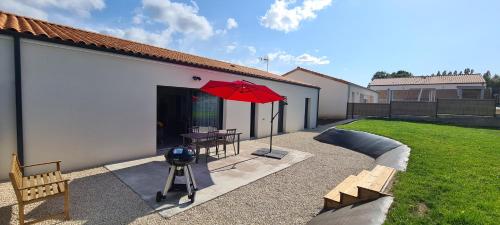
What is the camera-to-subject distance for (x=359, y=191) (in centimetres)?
402

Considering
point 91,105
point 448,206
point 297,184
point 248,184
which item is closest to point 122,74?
point 91,105

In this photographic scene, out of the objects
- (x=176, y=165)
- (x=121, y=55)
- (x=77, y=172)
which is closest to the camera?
(x=176, y=165)

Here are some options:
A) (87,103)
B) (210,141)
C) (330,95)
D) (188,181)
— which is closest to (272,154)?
(210,141)

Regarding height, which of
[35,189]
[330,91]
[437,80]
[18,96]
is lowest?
[35,189]

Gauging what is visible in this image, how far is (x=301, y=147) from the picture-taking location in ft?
34.7

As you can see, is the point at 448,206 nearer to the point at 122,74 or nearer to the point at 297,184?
the point at 297,184

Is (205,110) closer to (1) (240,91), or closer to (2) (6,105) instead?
(1) (240,91)

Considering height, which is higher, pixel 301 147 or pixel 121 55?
pixel 121 55

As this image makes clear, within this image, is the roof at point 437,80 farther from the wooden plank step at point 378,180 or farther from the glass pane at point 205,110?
the wooden plank step at point 378,180

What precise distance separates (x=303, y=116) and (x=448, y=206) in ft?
43.0

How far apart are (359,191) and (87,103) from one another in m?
6.73

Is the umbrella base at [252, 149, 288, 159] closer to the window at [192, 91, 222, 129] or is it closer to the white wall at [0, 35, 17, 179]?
the window at [192, 91, 222, 129]

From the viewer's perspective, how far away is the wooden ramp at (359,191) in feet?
12.9

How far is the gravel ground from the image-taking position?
3.94 meters
